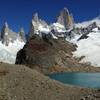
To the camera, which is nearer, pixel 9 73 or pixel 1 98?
pixel 1 98

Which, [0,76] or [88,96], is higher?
[0,76]

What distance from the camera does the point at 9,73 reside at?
49.2 m

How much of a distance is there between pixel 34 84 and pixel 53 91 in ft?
9.71

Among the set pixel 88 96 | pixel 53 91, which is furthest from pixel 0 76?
pixel 88 96

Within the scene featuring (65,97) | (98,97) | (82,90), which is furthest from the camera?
(82,90)

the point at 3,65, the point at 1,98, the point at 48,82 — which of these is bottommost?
the point at 1,98

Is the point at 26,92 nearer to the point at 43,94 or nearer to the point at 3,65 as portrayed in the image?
the point at 43,94

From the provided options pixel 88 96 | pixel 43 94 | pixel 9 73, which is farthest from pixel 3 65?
pixel 88 96

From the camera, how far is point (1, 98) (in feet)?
134

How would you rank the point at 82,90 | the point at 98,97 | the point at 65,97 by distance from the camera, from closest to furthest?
the point at 98,97 → the point at 65,97 → the point at 82,90

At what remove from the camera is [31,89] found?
4406cm

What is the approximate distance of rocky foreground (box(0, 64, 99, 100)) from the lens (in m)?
41.8

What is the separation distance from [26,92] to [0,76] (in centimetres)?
620

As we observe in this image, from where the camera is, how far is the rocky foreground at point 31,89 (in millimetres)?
41750
